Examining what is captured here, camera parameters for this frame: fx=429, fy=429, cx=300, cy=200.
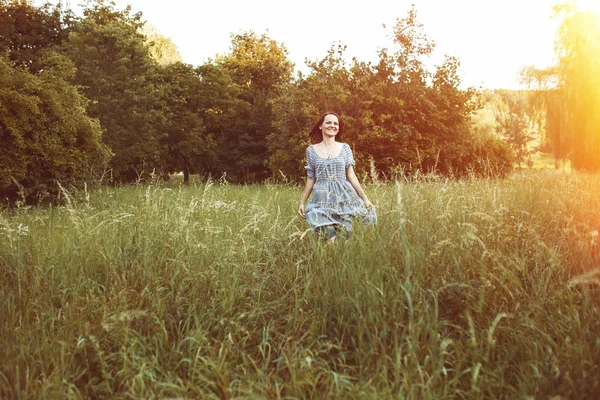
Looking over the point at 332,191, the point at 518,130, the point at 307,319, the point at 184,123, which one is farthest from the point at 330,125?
the point at 518,130

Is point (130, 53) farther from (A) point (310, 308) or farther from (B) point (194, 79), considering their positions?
(A) point (310, 308)

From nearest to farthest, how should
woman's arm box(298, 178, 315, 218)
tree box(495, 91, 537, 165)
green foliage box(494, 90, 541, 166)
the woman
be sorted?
1. the woman
2. woman's arm box(298, 178, 315, 218)
3. green foliage box(494, 90, 541, 166)
4. tree box(495, 91, 537, 165)

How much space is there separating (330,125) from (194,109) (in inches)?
789

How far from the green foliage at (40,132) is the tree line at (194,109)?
3 centimetres

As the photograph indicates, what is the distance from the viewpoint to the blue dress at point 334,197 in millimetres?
4891

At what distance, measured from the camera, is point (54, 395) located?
2336 mm

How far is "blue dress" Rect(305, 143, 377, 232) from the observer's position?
489 centimetres

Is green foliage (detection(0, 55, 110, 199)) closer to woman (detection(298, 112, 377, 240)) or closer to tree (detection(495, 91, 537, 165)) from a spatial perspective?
woman (detection(298, 112, 377, 240))

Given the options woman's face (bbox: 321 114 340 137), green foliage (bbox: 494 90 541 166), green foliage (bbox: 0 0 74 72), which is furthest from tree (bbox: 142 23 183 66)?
woman's face (bbox: 321 114 340 137)

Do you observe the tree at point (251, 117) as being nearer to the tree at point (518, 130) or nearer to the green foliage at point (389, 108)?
the green foliage at point (389, 108)

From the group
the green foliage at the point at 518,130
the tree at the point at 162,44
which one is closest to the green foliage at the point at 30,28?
the tree at the point at 162,44

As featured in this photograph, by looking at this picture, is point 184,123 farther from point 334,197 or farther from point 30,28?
point 334,197

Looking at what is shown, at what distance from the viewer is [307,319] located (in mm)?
3018

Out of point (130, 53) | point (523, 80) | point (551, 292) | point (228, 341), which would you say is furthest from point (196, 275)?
point (523, 80)
